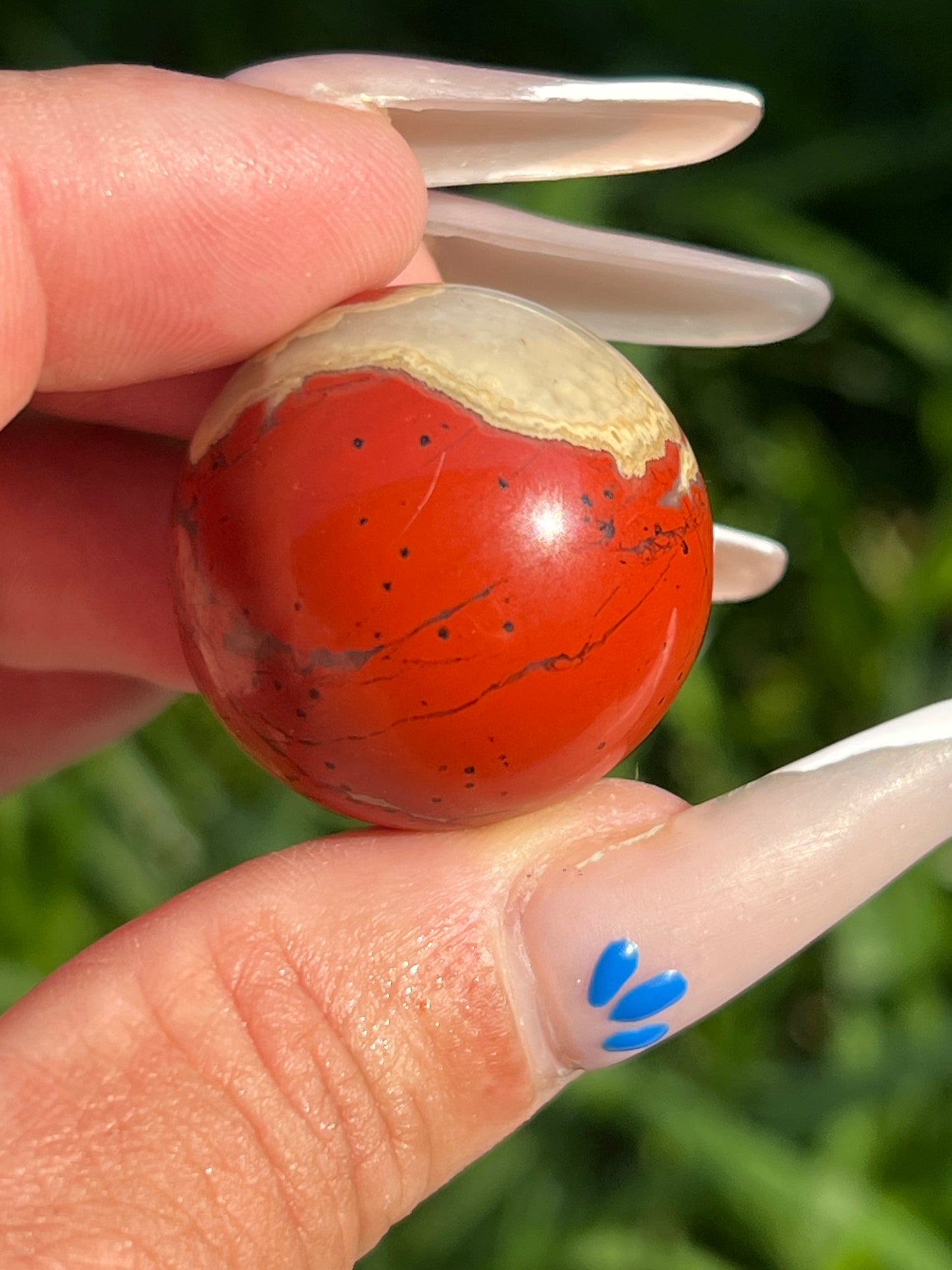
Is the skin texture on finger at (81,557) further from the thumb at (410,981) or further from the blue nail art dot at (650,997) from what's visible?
the blue nail art dot at (650,997)

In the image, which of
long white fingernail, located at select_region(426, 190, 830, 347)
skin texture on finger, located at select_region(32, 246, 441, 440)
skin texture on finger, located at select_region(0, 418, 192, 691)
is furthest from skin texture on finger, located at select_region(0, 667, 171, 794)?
long white fingernail, located at select_region(426, 190, 830, 347)

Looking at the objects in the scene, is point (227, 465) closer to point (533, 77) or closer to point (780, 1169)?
point (533, 77)

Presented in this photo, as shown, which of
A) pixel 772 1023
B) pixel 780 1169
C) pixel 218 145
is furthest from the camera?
pixel 772 1023

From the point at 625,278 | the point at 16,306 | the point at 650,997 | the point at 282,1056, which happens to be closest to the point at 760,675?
the point at 625,278

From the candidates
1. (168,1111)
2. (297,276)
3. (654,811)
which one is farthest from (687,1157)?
(297,276)

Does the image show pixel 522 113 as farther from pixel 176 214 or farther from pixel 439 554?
pixel 439 554
